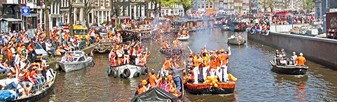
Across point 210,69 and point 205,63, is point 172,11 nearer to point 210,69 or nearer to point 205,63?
point 205,63

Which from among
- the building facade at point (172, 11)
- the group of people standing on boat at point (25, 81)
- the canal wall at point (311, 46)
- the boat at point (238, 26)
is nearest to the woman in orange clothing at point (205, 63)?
the group of people standing on boat at point (25, 81)

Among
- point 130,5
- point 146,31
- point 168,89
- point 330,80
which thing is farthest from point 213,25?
point 168,89

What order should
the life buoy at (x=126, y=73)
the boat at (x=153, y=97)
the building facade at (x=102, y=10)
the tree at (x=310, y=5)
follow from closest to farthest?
the boat at (x=153, y=97) → the life buoy at (x=126, y=73) → the building facade at (x=102, y=10) → the tree at (x=310, y=5)

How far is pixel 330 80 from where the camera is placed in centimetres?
4006

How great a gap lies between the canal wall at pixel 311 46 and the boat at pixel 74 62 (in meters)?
21.7

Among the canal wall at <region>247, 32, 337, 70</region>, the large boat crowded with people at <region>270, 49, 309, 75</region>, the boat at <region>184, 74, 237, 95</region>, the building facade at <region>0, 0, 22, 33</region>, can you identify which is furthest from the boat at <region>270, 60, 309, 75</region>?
the building facade at <region>0, 0, 22, 33</region>

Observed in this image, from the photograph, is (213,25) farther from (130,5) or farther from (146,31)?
(146,31)

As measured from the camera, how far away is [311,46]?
54500 mm

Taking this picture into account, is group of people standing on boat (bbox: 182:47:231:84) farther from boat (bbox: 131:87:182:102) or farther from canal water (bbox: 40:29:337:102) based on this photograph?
boat (bbox: 131:87:182:102)

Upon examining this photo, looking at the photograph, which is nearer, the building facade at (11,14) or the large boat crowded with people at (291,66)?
the large boat crowded with people at (291,66)

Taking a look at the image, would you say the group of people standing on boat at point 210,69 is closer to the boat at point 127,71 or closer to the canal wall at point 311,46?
the boat at point 127,71

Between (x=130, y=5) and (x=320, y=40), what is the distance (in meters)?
82.0

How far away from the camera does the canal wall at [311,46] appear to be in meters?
46.9

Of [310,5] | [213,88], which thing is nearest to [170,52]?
[213,88]
